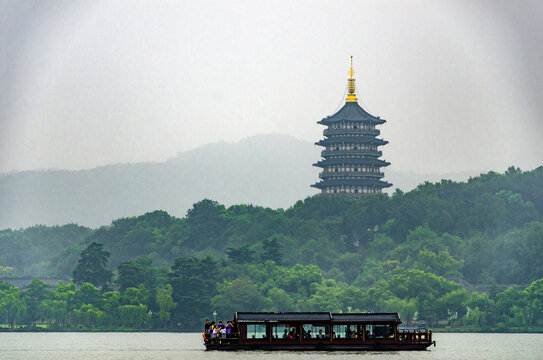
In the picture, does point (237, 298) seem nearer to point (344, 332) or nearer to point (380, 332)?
point (344, 332)

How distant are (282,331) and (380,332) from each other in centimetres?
718

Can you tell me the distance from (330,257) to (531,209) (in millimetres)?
33310

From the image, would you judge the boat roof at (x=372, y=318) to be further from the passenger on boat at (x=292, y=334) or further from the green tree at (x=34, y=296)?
the green tree at (x=34, y=296)

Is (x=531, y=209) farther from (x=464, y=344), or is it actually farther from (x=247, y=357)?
(x=247, y=357)

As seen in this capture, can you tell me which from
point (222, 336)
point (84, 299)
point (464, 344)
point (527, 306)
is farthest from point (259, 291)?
point (222, 336)

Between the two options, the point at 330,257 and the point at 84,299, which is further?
the point at 330,257

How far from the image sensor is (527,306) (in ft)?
472

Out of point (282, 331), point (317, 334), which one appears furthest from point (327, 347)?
point (282, 331)

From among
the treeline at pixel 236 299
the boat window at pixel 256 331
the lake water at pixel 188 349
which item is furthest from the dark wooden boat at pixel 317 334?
the treeline at pixel 236 299

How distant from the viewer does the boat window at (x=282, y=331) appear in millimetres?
87188

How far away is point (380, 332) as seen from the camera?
88438mm

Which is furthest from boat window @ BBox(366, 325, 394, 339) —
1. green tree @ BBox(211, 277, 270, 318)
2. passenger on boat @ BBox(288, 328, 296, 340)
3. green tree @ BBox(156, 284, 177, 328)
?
green tree @ BBox(156, 284, 177, 328)

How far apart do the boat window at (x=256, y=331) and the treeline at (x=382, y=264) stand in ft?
200

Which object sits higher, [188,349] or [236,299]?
[236,299]
